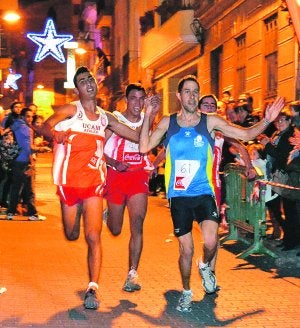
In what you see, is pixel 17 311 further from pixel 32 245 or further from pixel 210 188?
pixel 32 245

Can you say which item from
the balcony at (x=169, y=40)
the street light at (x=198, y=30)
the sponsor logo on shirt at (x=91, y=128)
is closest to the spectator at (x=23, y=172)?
the sponsor logo on shirt at (x=91, y=128)

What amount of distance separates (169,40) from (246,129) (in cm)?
1643

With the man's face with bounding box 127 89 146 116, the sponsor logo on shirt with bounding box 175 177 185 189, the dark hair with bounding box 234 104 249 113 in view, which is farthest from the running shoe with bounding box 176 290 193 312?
the dark hair with bounding box 234 104 249 113

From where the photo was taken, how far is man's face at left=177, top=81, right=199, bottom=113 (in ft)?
20.2

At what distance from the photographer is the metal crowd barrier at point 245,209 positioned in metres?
8.66

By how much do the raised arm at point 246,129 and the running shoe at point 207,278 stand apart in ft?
4.25

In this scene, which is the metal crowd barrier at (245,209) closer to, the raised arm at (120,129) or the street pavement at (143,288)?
the street pavement at (143,288)

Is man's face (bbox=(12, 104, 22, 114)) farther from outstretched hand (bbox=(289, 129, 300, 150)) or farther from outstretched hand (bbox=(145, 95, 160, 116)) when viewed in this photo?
outstretched hand (bbox=(145, 95, 160, 116))

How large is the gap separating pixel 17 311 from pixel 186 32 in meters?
15.6

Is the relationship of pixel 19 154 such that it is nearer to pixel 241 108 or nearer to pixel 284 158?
pixel 241 108

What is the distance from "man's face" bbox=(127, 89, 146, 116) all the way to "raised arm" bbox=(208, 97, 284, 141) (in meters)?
1.02

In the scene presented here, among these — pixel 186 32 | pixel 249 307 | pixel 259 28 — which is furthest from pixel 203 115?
pixel 186 32

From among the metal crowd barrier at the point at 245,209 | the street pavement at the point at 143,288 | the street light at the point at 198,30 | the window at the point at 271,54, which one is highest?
the street light at the point at 198,30

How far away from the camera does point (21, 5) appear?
71.4 metres
